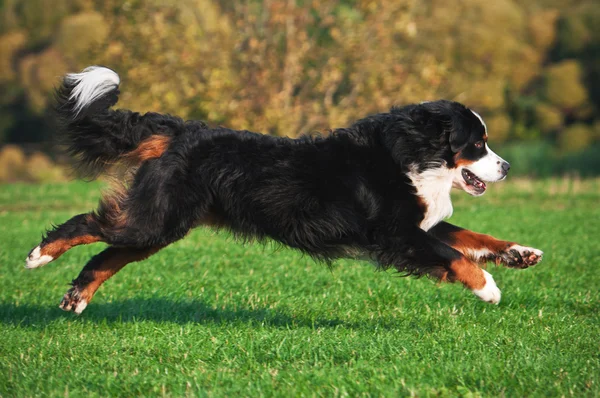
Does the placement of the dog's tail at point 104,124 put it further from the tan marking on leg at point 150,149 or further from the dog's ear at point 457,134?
the dog's ear at point 457,134

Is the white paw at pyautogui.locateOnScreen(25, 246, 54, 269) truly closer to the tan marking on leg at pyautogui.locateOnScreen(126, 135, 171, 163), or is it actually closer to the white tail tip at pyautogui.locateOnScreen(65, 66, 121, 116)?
the tan marking on leg at pyautogui.locateOnScreen(126, 135, 171, 163)

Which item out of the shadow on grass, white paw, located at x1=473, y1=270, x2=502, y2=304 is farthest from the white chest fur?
the shadow on grass

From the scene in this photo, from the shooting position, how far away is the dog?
5578 millimetres

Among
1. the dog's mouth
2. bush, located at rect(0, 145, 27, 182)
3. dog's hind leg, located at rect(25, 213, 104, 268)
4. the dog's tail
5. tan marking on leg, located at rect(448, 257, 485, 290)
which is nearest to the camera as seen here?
tan marking on leg, located at rect(448, 257, 485, 290)

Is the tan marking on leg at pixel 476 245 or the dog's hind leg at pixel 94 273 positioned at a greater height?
the tan marking on leg at pixel 476 245

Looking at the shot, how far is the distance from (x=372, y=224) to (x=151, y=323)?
188 cm

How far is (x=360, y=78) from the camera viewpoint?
23.1 metres

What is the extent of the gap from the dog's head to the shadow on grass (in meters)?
1.42

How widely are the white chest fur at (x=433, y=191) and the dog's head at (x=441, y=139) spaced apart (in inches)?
1.4

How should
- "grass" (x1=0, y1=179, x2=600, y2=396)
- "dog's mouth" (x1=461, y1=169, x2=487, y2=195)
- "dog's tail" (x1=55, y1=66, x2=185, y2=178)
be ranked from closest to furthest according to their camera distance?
"grass" (x1=0, y1=179, x2=600, y2=396)
"dog's tail" (x1=55, y1=66, x2=185, y2=178)
"dog's mouth" (x1=461, y1=169, x2=487, y2=195)

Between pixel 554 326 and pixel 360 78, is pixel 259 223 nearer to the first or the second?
pixel 554 326

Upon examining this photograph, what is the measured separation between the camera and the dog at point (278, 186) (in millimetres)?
5578

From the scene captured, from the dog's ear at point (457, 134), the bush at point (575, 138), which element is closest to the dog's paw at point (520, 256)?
the dog's ear at point (457, 134)

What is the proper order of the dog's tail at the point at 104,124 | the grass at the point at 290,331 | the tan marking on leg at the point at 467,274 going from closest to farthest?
the grass at the point at 290,331 → the tan marking on leg at the point at 467,274 → the dog's tail at the point at 104,124
